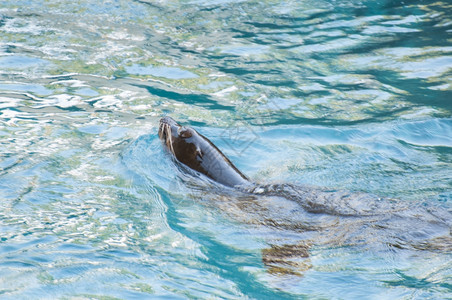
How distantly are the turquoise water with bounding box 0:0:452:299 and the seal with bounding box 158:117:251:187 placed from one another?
0.52 ft

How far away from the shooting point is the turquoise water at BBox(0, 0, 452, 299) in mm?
4387

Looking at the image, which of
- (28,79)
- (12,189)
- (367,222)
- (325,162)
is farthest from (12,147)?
(367,222)

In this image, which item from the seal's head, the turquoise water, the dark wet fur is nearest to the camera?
the turquoise water

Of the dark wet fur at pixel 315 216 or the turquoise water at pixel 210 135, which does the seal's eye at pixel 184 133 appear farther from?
the turquoise water at pixel 210 135

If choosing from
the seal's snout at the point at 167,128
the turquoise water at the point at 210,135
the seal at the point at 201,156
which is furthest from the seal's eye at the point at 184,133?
the turquoise water at the point at 210,135

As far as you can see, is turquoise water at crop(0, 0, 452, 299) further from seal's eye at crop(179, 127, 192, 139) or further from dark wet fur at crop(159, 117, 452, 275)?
seal's eye at crop(179, 127, 192, 139)

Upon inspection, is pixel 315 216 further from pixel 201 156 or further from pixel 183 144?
pixel 183 144

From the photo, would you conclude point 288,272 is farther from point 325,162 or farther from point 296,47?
point 296,47

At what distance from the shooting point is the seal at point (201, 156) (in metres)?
5.68

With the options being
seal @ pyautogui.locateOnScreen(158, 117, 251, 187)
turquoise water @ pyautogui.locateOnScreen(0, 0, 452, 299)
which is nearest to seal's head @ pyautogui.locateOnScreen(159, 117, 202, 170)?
seal @ pyautogui.locateOnScreen(158, 117, 251, 187)

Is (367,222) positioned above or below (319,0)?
below

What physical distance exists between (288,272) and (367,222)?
926 mm

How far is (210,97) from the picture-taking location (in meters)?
8.34

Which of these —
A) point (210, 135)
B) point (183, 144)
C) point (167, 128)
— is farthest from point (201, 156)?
point (210, 135)
